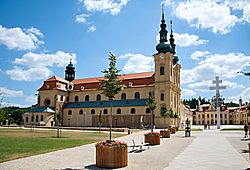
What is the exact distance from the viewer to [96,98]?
243 ft

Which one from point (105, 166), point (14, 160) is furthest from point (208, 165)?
point (14, 160)

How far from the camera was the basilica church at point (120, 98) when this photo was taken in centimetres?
6322

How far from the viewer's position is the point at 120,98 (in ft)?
228

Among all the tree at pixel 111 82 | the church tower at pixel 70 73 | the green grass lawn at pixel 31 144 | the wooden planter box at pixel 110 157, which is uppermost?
the church tower at pixel 70 73

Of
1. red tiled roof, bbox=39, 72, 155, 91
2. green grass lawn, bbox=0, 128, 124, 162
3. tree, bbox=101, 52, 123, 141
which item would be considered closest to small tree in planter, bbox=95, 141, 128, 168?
tree, bbox=101, 52, 123, 141

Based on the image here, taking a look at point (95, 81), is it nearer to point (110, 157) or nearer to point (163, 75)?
point (163, 75)

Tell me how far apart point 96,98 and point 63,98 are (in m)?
10.5

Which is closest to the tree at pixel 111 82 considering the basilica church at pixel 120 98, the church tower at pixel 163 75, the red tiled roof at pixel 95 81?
the basilica church at pixel 120 98

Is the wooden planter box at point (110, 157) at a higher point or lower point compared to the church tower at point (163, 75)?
lower

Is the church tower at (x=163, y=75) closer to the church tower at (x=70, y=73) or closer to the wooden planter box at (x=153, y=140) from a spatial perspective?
the church tower at (x=70, y=73)

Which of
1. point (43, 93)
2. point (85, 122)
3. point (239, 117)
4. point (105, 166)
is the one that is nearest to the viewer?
point (105, 166)

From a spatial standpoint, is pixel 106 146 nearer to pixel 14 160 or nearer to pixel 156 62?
pixel 14 160

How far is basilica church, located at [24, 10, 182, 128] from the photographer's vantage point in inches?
2489

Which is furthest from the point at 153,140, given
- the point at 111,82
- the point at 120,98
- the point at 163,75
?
the point at 120,98
